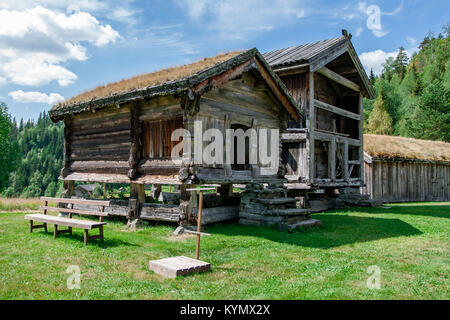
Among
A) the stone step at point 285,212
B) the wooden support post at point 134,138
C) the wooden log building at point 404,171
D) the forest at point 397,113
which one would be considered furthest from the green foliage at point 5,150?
the stone step at point 285,212

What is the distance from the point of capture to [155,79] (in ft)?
33.8

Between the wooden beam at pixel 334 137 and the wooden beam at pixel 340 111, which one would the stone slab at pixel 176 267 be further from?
the wooden beam at pixel 340 111

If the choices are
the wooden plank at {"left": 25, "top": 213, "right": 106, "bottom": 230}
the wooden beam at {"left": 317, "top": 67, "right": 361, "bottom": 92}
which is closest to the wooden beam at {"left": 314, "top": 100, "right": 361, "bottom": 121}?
the wooden beam at {"left": 317, "top": 67, "right": 361, "bottom": 92}

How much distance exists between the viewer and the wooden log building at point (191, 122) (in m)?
9.78

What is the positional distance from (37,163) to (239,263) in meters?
120

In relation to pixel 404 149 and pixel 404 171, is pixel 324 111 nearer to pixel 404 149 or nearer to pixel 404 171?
pixel 404 171

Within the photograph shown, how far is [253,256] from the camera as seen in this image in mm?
7234

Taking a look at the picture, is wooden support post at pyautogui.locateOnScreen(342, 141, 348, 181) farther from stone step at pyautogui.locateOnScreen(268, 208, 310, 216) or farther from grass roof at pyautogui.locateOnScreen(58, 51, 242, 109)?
grass roof at pyautogui.locateOnScreen(58, 51, 242, 109)

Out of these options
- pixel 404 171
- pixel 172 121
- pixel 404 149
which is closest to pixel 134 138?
pixel 172 121

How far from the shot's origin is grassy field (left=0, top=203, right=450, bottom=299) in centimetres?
501

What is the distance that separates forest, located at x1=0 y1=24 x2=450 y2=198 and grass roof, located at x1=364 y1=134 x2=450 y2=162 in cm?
979

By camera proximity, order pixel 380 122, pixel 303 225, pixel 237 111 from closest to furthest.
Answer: pixel 303 225 < pixel 237 111 < pixel 380 122
